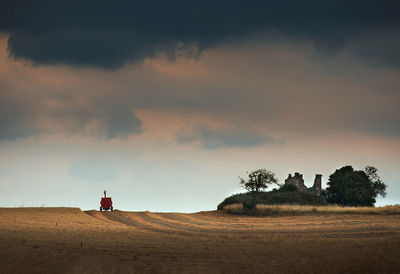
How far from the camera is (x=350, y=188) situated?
82188 millimetres

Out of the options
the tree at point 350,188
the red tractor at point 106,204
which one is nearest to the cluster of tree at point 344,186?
the tree at point 350,188

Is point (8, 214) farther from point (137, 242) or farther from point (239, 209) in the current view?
point (239, 209)

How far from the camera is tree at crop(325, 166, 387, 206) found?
266 feet

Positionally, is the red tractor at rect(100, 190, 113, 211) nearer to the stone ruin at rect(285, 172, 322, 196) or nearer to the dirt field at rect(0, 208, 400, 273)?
the dirt field at rect(0, 208, 400, 273)

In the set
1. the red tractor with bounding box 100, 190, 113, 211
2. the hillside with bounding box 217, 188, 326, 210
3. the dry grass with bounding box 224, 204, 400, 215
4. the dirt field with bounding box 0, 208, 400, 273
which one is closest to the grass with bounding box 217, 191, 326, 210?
the hillside with bounding box 217, 188, 326, 210

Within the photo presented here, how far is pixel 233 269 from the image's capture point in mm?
23766

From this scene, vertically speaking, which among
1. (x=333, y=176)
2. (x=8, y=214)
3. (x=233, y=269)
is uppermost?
(x=333, y=176)

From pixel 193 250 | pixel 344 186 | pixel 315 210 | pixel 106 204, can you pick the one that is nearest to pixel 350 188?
pixel 344 186

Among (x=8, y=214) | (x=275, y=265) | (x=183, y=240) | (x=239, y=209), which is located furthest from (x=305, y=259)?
(x=239, y=209)

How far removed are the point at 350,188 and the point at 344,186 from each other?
123cm

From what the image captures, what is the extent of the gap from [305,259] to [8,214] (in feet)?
90.6

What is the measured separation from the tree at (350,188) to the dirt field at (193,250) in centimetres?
4786

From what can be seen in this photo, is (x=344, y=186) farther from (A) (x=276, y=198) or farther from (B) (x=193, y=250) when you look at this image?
(B) (x=193, y=250)

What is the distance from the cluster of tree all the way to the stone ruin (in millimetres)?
4019
